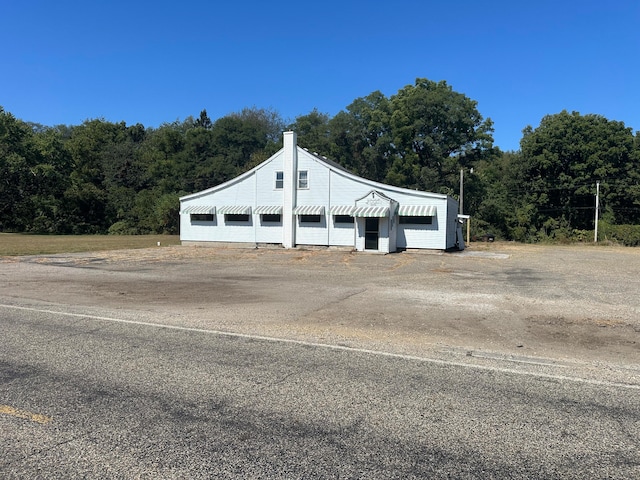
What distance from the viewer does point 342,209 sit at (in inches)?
1113

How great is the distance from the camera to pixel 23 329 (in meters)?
7.00

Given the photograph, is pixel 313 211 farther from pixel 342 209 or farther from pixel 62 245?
pixel 62 245

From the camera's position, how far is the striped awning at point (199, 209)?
1259 inches

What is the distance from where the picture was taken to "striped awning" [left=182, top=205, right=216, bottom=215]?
105 ft

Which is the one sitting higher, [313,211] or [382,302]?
[313,211]

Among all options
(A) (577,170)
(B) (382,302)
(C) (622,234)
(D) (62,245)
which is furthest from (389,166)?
(B) (382,302)

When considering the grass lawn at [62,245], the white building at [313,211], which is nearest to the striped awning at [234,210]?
the white building at [313,211]

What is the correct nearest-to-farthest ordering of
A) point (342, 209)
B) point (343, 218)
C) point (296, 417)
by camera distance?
point (296, 417), point (342, 209), point (343, 218)

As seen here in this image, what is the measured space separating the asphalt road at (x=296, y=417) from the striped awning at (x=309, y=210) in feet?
75.6

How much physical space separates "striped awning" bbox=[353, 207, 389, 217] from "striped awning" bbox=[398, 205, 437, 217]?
159cm

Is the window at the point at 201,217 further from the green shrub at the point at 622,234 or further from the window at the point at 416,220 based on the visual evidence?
the green shrub at the point at 622,234

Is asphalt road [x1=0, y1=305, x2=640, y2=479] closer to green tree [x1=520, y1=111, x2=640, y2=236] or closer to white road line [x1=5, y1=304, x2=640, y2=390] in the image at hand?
white road line [x1=5, y1=304, x2=640, y2=390]

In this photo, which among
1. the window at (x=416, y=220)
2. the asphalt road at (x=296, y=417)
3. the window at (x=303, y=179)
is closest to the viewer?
the asphalt road at (x=296, y=417)

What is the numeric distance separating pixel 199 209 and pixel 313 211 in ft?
29.5
